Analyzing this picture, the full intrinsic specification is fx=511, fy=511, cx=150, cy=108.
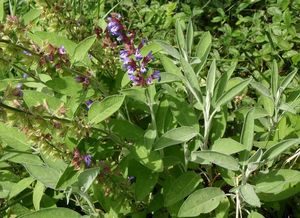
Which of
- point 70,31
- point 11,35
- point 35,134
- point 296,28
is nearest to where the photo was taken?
point 35,134

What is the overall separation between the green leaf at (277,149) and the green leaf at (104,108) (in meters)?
0.62

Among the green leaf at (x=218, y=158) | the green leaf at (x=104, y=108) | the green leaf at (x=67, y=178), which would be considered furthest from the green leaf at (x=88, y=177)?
the green leaf at (x=218, y=158)

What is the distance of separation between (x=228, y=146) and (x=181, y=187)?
297 millimetres

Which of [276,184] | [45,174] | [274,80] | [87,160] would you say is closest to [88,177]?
[87,160]

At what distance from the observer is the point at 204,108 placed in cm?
217

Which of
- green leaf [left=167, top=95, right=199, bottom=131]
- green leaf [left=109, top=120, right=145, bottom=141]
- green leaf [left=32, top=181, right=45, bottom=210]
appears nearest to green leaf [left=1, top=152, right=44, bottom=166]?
green leaf [left=32, top=181, right=45, bottom=210]

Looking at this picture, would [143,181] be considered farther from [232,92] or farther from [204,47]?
[204,47]

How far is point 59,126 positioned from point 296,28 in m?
2.15

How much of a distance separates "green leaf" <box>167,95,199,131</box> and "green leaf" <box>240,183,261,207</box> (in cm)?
39

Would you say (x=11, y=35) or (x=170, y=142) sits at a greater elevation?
(x=11, y=35)

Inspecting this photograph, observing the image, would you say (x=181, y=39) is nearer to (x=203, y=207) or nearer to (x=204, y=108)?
(x=204, y=108)

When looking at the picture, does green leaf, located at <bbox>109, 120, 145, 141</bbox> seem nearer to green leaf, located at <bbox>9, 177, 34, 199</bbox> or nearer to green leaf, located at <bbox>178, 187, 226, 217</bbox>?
green leaf, located at <bbox>178, 187, 226, 217</bbox>

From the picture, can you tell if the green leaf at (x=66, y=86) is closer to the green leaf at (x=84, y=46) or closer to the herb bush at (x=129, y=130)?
the herb bush at (x=129, y=130)

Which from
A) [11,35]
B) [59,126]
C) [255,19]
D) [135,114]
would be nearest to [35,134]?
[59,126]
